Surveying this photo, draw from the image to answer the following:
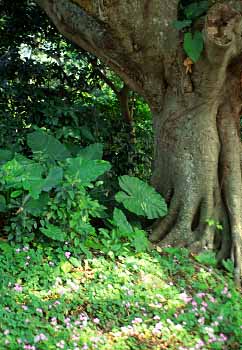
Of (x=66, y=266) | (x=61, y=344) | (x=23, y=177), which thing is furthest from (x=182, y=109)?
(x=61, y=344)

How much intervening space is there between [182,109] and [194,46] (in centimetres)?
69

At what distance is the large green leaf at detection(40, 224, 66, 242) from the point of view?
146 inches

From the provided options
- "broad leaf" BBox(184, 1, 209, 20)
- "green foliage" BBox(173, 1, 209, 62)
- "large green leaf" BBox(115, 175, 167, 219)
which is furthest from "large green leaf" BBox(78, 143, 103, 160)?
"broad leaf" BBox(184, 1, 209, 20)

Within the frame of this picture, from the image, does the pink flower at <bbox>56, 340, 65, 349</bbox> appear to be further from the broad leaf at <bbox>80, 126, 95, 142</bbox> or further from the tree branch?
the broad leaf at <bbox>80, 126, 95, 142</bbox>

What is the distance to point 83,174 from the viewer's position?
13.1 ft

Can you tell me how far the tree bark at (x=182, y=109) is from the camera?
14.9 feet

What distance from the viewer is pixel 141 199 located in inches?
177

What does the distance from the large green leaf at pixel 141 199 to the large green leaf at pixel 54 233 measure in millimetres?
844

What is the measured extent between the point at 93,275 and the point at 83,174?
814mm

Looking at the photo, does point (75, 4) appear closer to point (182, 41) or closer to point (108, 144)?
point (182, 41)

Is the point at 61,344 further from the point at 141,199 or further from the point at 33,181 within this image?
the point at 141,199

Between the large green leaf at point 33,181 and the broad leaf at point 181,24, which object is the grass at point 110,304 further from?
the broad leaf at point 181,24

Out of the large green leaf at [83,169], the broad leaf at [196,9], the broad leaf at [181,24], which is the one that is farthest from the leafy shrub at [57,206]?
the broad leaf at [196,9]

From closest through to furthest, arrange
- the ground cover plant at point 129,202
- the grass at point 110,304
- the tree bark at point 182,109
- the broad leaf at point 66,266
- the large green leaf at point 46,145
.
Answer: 1. the grass at point 110,304
2. the ground cover plant at point 129,202
3. the broad leaf at point 66,266
4. the tree bark at point 182,109
5. the large green leaf at point 46,145
